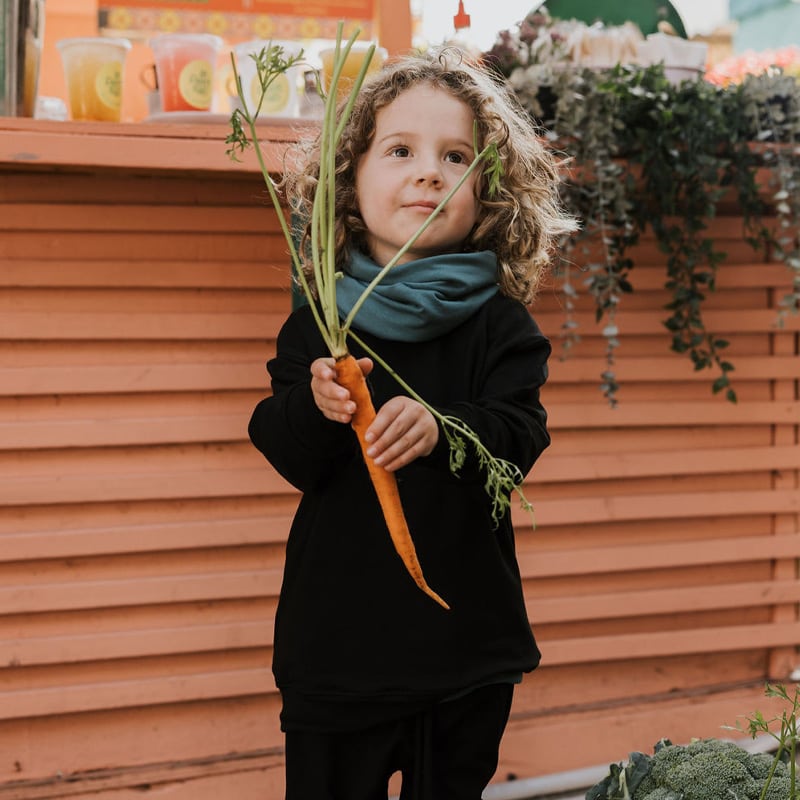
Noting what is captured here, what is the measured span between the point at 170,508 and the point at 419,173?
1445 mm

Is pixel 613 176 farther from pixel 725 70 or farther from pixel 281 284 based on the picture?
pixel 281 284

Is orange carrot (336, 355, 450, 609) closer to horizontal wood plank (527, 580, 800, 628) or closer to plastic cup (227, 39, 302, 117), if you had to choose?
plastic cup (227, 39, 302, 117)

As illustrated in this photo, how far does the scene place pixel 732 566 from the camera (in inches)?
133

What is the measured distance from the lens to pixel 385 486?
1.61 meters

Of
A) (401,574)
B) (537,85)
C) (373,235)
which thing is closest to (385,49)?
(537,85)

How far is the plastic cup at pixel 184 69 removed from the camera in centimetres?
261

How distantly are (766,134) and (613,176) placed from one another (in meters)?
0.47

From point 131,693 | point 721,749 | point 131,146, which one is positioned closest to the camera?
point 721,749

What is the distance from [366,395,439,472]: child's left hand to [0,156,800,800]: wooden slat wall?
4.60 ft

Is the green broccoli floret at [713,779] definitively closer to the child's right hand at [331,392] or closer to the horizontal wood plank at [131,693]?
the child's right hand at [331,392]

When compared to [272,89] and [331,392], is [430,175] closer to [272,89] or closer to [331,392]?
[331,392]

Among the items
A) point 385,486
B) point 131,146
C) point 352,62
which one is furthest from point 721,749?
point 131,146

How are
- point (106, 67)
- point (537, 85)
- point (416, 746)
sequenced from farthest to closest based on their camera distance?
point (537, 85) → point (106, 67) → point (416, 746)

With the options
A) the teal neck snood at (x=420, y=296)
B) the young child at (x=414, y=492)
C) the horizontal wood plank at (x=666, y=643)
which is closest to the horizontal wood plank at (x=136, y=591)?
the horizontal wood plank at (x=666, y=643)
